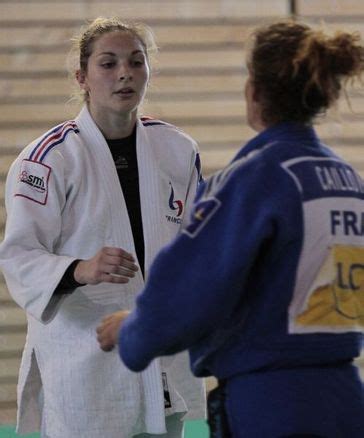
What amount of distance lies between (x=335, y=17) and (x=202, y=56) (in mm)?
680

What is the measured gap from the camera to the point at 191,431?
195 inches

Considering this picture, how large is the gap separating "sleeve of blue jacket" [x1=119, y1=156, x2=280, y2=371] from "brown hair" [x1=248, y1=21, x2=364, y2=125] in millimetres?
161

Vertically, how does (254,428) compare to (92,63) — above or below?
below

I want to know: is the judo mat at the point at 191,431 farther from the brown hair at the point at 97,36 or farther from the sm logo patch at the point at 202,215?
the sm logo patch at the point at 202,215

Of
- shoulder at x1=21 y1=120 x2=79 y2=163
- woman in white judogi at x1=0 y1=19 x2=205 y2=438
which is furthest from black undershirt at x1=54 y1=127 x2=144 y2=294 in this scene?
shoulder at x1=21 y1=120 x2=79 y2=163

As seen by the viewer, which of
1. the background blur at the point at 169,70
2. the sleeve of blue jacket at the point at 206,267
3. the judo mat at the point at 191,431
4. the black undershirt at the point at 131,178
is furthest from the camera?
the background blur at the point at 169,70

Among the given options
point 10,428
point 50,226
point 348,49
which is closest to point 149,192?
point 50,226

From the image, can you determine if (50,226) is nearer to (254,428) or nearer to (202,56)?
(254,428)

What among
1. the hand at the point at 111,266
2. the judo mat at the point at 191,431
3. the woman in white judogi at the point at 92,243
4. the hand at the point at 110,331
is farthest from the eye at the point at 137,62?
the judo mat at the point at 191,431

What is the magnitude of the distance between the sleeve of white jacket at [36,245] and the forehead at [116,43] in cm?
38

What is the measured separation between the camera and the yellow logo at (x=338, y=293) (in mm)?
2195

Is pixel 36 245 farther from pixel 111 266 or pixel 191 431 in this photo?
pixel 191 431

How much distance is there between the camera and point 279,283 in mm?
2164

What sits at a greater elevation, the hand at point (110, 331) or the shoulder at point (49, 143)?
the shoulder at point (49, 143)
